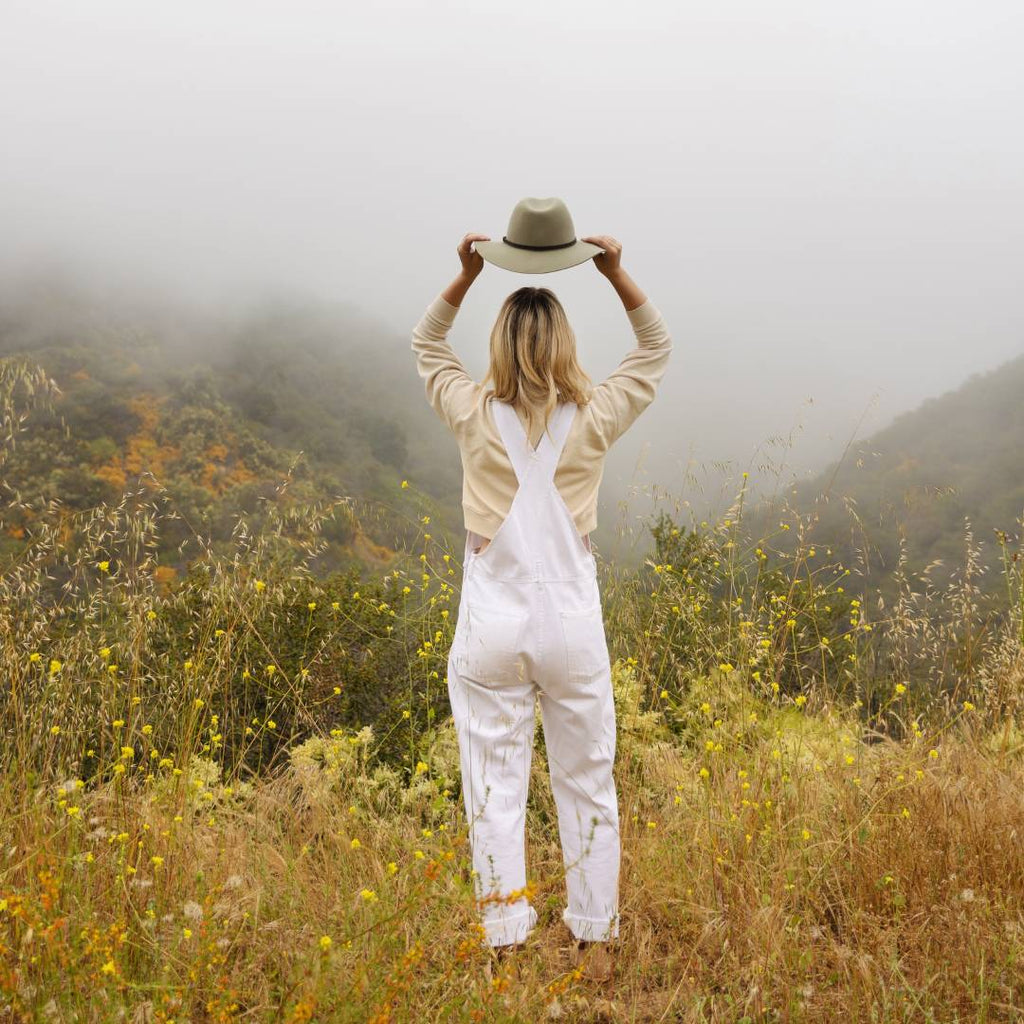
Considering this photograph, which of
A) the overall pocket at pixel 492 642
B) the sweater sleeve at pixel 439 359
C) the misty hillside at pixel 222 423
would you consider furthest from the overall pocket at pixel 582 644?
the misty hillside at pixel 222 423

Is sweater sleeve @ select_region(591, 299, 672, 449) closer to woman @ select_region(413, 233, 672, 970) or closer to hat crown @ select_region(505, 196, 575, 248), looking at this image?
woman @ select_region(413, 233, 672, 970)

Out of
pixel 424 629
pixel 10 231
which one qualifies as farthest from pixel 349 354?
pixel 424 629

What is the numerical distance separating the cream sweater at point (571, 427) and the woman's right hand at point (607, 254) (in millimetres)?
137

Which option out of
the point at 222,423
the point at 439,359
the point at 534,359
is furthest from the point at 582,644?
the point at 222,423

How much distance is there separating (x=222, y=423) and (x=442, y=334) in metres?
29.3

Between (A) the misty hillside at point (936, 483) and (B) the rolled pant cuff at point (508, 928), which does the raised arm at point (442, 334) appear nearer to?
(B) the rolled pant cuff at point (508, 928)

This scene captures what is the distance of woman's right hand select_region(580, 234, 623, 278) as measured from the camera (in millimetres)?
2438

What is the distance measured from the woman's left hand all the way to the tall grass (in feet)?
3.89

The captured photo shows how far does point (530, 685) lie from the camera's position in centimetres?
233

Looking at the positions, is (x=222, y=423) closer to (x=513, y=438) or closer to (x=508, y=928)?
(x=513, y=438)

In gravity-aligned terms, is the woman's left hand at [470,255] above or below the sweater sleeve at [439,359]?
above

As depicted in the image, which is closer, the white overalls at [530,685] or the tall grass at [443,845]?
the tall grass at [443,845]

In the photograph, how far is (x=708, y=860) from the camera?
2.62 m

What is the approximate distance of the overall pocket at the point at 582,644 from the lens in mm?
2236
